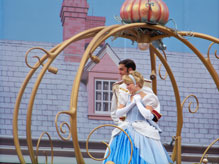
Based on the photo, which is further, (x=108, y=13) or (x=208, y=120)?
(x=208, y=120)

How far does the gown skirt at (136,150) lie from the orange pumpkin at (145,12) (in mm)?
1071

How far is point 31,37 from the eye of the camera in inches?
392

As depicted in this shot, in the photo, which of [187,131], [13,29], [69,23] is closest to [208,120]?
[187,131]

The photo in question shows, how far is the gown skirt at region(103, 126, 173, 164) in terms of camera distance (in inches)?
240

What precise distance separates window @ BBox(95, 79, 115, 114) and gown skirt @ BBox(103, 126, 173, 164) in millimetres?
3896

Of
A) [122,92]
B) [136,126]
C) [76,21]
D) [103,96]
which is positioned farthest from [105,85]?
[136,126]

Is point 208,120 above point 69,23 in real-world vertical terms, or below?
below

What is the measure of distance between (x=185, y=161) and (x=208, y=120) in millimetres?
927

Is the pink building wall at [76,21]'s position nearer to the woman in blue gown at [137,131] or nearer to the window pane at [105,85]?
the window pane at [105,85]

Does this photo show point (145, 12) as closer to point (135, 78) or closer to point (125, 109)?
point (135, 78)

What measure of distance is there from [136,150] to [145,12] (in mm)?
1339

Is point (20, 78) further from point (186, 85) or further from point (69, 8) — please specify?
point (186, 85)

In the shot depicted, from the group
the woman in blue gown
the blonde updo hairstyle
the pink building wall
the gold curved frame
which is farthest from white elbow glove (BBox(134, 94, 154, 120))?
the pink building wall

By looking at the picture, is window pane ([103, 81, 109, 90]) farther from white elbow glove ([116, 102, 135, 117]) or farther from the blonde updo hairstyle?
white elbow glove ([116, 102, 135, 117])
